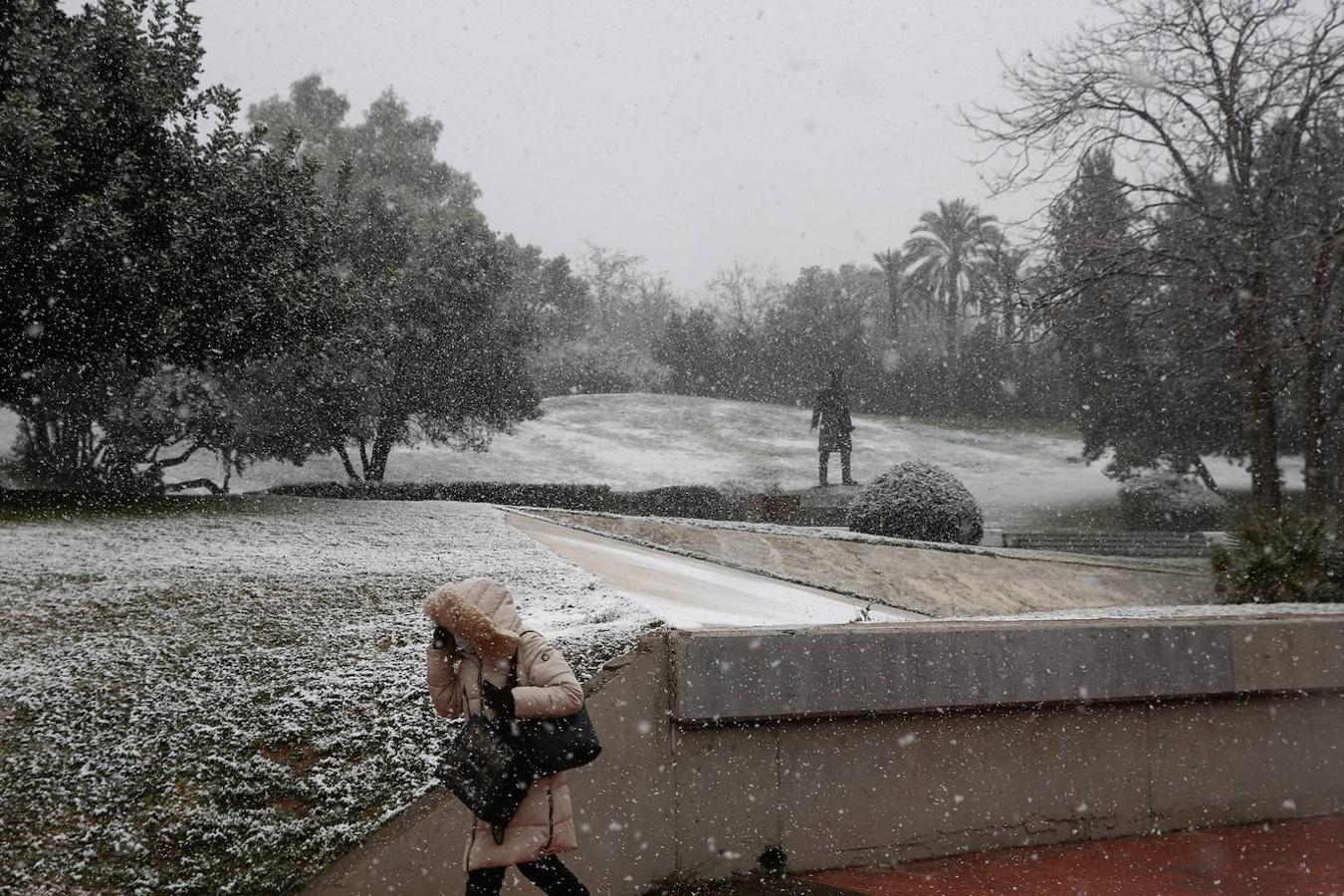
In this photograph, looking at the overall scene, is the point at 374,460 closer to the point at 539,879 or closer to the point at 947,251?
the point at 539,879

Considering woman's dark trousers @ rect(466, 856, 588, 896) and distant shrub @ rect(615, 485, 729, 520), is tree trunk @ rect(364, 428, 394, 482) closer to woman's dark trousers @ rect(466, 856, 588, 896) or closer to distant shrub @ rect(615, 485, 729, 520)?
distant shrub @ rect(615, 485, 729, 520)

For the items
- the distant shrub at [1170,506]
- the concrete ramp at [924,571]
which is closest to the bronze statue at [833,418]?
the distant shrub at [1170,506]

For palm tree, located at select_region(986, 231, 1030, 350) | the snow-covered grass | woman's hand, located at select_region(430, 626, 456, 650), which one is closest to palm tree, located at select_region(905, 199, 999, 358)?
the snow-covered grass

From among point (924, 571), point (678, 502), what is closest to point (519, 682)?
point (924, 571)

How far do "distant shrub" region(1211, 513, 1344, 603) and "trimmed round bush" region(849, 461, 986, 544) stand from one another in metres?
4.28

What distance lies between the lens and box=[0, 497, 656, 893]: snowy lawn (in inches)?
129

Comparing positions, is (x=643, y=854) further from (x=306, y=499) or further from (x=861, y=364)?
(x=861, y=364)

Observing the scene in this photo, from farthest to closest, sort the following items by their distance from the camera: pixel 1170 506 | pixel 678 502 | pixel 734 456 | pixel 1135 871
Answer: pixel 734 456, pixel 1170 506, pixel 678 502, pixel 1135 871

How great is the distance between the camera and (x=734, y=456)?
31.7 m

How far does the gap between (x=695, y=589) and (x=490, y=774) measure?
401 centimetres

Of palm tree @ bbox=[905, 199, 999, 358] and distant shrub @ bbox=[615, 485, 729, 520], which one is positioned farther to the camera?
palm tree @ bbox=[905, 199, 999, 358]

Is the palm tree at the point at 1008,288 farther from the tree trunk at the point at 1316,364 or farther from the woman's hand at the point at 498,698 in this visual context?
the woman's hand at the point at 498,698

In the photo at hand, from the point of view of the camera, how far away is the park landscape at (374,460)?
3.73 meters

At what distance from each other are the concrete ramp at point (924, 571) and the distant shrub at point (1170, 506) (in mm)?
10517
